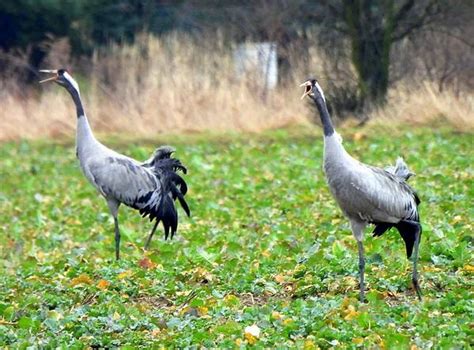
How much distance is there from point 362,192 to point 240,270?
5.25 ft

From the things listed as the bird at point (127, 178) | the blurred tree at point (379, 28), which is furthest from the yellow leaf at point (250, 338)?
the blurred tree at point (379, 28)

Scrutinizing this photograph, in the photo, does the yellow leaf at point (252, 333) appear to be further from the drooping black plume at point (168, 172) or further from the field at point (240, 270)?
the drooping black plume at point (168, 172)

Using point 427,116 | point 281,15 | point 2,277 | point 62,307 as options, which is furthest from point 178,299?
point 281,15

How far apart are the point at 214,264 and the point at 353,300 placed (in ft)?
7.34

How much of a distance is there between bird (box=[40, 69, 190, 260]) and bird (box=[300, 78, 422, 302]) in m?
3.16

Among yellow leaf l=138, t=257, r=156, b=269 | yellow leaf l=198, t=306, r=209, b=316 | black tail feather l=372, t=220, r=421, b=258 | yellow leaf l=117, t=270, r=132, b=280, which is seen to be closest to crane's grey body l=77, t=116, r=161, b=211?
yellow leaf l=138, t=257, r=156, b=269

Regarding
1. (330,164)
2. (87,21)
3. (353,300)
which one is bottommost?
(87,21)

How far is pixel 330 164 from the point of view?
7.59 meters

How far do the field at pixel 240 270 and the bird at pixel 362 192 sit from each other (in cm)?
35

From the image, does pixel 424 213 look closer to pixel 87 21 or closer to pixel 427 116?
pixel 427 116

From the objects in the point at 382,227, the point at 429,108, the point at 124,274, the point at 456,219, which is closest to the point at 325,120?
the point at 382,227

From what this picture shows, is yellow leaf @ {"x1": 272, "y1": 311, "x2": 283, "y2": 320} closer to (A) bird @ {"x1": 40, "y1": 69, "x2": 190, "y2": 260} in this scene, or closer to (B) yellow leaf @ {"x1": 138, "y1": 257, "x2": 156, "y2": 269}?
(B) yellow leaf @ {"x1": 138, "y1": 257, "x2": 156, "y2": 269}

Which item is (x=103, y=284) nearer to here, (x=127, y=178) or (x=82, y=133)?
(x=127, y=178)

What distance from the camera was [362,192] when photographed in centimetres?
762
